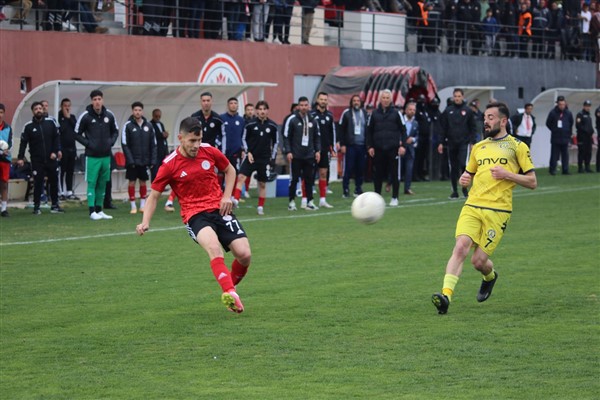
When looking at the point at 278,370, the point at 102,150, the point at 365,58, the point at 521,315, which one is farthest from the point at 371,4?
the point at 278,370

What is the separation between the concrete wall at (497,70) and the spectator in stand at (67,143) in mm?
11677

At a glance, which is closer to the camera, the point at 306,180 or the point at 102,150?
the point at 102,150

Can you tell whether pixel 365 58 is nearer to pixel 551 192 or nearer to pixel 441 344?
pixel 551 192

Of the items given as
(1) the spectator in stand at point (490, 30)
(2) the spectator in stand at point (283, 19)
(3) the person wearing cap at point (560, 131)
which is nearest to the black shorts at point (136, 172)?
(2) the spectator in stand at point (283, 19)

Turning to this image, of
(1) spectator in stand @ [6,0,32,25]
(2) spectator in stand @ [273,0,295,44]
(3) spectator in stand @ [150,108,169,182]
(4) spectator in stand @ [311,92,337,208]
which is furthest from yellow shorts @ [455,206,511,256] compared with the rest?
(2) spectator in stand @ [273,0,295,44]

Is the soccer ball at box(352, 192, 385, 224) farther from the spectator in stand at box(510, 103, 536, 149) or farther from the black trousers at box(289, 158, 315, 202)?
the spectator in stand at box(510, 103, 536, 149)

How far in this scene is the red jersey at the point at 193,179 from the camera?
10.7 metres

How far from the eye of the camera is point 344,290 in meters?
Answer: 12.0

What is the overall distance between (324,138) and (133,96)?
4704 millimetres

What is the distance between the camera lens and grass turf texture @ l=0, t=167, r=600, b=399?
311 inches

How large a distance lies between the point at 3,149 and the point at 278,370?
12908 millimetres

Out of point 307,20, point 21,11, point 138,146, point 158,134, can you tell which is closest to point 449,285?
point 138,146

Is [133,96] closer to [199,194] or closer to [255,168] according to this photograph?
[255,168]

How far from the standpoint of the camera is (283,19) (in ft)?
Result: 100
